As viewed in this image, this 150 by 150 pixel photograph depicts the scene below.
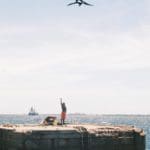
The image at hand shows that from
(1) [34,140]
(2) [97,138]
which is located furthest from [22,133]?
(2) [97,138]

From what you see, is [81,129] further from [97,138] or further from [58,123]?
[58,123]

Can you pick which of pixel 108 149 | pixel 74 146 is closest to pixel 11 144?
pixel 74 146

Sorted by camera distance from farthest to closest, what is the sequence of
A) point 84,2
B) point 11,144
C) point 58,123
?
point 58,123 < point 11,144 < point 84,2

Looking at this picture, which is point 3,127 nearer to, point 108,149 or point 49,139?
point 49,139

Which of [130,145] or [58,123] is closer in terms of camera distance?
[130,145]

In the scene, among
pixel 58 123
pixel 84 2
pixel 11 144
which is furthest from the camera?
pixel 58 123

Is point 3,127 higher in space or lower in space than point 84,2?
lower
